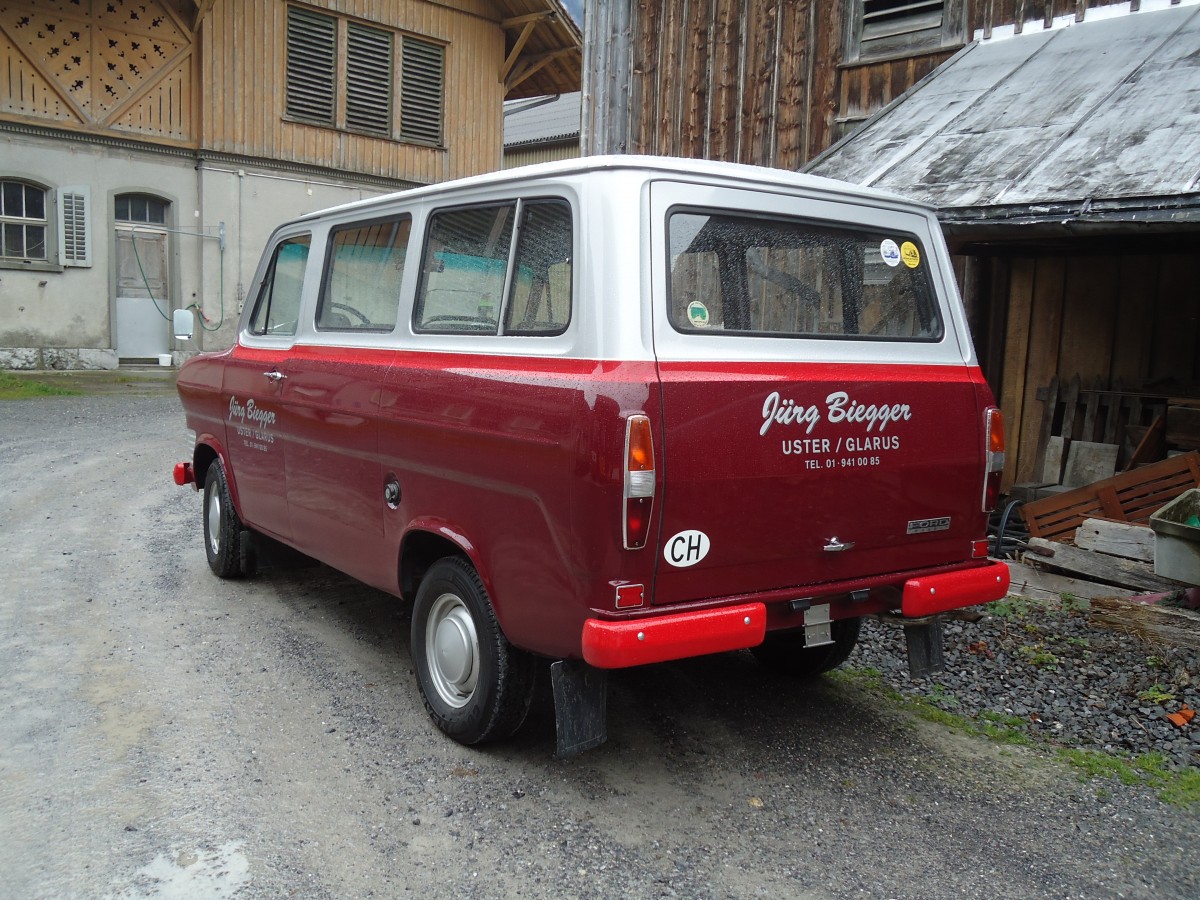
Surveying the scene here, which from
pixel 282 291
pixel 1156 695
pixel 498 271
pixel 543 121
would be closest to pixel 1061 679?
pixel 1156 695

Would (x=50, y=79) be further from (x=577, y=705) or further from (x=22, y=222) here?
(x=577, y=705)

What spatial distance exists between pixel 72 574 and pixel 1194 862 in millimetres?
5795

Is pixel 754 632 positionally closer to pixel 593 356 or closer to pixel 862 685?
pixel 593 356

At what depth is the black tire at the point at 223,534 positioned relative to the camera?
6.02m

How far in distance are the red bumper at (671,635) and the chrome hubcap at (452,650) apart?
82 cm

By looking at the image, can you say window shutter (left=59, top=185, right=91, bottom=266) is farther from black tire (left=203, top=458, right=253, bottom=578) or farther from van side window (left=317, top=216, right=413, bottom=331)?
van side window (left=317, top=216, right=413, bottom=331)

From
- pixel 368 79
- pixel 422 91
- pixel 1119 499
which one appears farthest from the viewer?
pixel 422 91

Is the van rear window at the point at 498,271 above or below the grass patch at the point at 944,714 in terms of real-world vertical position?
above

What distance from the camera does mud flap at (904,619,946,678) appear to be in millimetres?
4145

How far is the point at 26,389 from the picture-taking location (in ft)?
48.2

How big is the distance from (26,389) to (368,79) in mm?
8724

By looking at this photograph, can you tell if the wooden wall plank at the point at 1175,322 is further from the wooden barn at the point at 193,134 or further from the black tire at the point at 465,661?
the wooden barn at the point at 193,134

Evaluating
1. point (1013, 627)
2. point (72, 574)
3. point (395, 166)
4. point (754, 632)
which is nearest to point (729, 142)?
point (1013, 627)

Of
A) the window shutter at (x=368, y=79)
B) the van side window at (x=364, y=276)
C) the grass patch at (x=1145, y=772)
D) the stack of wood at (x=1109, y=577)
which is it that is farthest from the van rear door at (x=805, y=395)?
the window shutter at (x=368, y=79)
